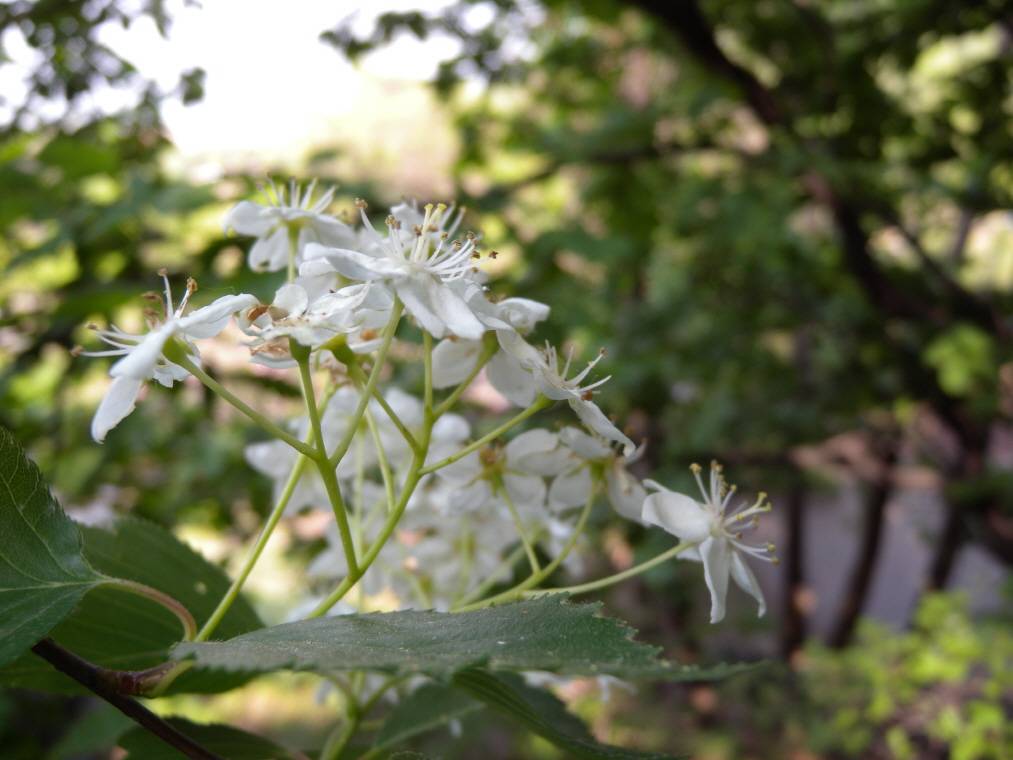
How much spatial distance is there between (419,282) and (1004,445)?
12.7 ft

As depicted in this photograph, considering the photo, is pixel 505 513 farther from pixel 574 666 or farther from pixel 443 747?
pixel 443 747

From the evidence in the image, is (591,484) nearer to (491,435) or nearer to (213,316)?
(491,435)

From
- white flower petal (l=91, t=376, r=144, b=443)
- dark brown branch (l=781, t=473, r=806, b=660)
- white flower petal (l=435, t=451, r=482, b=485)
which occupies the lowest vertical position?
white flower petal (l=91, t=376, r=144, b=443)

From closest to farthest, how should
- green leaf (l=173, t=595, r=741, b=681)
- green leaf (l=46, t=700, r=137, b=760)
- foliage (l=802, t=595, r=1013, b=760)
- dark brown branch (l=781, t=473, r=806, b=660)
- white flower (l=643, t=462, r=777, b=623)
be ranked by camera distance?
green leaf (l=173, t=595, r=741, b=681) < white flower (l=643, t=462, r=777, b=623) < green leaf (l=46, t=700, r=137, b=760) < foliage (l=802, t=595, r=1013, b=760) < dark brown branch (l=781, t=473, r=806, b=660)

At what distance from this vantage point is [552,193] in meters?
3.53

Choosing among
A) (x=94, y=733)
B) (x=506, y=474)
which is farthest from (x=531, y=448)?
(x=94, y=733)

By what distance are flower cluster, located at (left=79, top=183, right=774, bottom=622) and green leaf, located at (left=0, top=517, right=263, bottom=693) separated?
10cm

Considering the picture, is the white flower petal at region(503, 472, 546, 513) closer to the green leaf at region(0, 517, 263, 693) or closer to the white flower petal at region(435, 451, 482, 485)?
the white flower petal at region(435, 451, 482, 485)

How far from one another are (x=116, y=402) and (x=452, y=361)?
0.19 m

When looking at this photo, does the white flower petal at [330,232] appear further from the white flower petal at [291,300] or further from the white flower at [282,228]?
the white flower petal at [291,300]

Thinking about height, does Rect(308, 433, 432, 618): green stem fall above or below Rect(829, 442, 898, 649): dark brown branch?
below

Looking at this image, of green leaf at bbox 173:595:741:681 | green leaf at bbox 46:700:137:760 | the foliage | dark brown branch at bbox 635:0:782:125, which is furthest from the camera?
the foliage

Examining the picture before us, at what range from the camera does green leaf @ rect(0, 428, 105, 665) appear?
0.42 metres

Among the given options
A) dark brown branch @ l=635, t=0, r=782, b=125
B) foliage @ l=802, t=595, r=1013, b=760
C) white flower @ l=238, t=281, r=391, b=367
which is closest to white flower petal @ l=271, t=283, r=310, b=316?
white flower @ l=238, t=281, r=391, b=367
